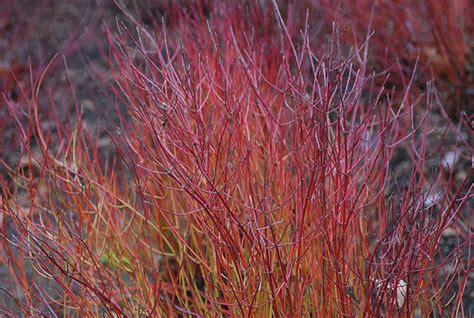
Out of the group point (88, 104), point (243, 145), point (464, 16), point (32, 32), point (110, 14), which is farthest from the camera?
point (110, 14)

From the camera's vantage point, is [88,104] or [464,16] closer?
[464,16]

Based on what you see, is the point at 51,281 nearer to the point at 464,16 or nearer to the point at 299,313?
the point at 299,313

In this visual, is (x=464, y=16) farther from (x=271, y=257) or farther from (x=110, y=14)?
(x=110, y=14)

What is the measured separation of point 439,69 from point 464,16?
0.30 meters

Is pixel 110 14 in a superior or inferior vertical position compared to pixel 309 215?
inferior

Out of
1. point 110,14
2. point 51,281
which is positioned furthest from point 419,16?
point 110,14

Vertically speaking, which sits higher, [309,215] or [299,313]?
[309,215]

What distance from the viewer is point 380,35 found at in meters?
3.93

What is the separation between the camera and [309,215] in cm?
219

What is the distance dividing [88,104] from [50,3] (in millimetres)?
1578

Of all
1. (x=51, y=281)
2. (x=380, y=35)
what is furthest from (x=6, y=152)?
(x=380, y=35)

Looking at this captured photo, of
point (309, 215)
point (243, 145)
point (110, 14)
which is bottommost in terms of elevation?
point (110, 14)

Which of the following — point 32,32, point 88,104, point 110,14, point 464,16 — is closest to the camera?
point 464,16

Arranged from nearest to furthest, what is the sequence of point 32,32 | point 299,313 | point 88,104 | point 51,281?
point 299,313, point 51,281, point 88,104, point 32,32
